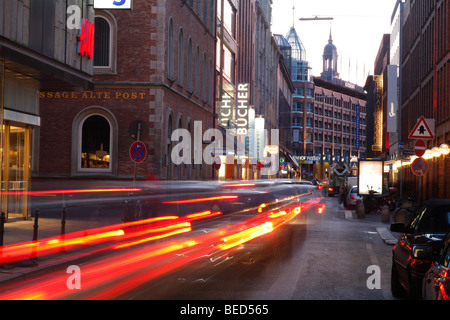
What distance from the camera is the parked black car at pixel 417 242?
801 centimetres

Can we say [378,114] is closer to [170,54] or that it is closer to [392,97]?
[392,97]

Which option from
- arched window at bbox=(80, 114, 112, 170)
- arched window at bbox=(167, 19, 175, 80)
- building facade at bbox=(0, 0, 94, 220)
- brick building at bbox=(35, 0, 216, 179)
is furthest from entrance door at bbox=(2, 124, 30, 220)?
arched window at bbox=(167, 19, 175, 80)

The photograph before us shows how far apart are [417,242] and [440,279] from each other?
288cm

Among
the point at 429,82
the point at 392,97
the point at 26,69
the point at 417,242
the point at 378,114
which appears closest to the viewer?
the point at 417,242

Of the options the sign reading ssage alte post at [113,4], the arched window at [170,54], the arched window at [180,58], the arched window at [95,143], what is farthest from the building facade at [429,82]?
the arched window at [95,143]

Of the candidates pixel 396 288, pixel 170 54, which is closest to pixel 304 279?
pixel 396 288

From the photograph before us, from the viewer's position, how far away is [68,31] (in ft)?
71.2

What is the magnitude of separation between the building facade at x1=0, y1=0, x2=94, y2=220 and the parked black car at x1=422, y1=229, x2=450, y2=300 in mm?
13768

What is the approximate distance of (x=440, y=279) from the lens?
5645 millimetres

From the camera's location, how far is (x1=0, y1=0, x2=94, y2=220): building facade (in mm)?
18422

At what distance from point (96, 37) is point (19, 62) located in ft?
48.3

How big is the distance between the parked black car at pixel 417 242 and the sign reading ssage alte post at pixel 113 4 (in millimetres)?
17323
